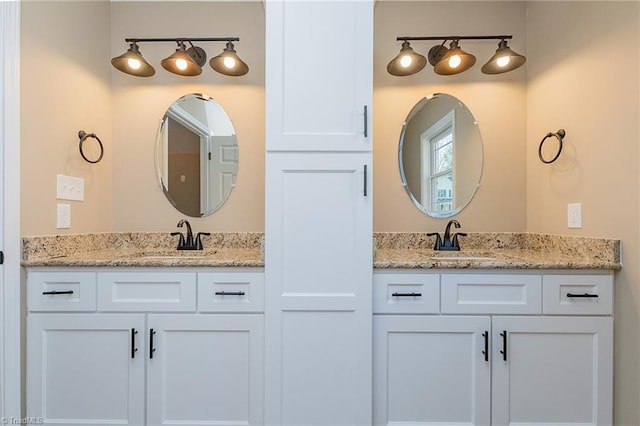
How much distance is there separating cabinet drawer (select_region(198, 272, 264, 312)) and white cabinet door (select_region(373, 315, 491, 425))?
0.60 m

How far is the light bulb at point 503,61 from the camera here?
182 centimetres

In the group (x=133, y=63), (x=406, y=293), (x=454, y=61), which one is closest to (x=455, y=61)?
(x=454, y=61)

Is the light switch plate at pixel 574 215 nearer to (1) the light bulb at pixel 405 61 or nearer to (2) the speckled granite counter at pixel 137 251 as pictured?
(1) the light bulb at pixel 405 61

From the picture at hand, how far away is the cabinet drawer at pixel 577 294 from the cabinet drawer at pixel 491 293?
0.04 metres

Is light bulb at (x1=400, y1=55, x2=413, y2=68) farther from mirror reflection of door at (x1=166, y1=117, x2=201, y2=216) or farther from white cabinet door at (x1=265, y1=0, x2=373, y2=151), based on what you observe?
mirror reflection of door at (x1=166, y1=117, x2=201, y2=216)

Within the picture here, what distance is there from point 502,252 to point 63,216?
8.27ft

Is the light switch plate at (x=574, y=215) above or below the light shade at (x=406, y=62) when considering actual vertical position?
below

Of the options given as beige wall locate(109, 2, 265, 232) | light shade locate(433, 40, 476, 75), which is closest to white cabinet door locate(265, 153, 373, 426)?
beige wall locate(109, 2, 265, 232)

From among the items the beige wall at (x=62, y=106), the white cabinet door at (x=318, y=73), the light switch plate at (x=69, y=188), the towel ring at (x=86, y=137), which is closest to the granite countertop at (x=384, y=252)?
the beige wall at (x=62, y=106)

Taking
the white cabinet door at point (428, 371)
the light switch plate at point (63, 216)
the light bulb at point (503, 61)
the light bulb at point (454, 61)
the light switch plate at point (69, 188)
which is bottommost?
the white cabinet door at point (428, 371)

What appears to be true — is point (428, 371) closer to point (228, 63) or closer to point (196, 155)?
point (196, 155)

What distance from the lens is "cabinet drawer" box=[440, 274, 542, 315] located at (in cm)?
142

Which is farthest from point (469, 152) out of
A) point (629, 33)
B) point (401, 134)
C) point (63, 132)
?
point (63, 132)

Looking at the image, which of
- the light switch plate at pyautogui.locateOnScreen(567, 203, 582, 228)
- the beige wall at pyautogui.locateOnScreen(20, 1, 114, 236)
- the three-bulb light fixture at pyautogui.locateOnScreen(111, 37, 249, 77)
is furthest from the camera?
the three-bulb light fixture at pyautogui.locateOnScreen(111, 37, 249, 77)
